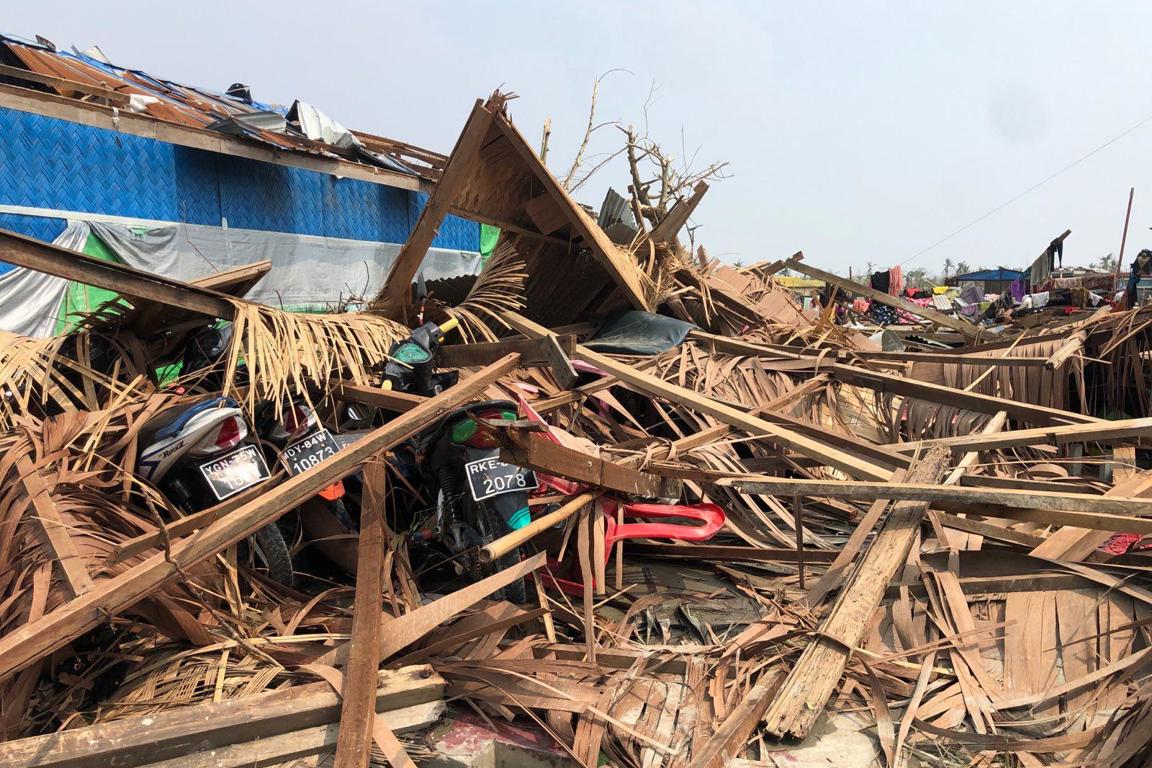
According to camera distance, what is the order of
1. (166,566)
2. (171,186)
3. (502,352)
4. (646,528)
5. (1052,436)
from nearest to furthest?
1. (166,566)
2. (646,528)
3. (1052,436)
4. (502,352)
5. (171,186)

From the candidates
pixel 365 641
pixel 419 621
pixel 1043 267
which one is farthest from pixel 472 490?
pixel 1043 267

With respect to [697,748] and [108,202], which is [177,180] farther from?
[697,748]

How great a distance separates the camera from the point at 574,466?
9.73 feet

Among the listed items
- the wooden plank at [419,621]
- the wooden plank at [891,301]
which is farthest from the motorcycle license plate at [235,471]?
the wooden plank at [891,301]

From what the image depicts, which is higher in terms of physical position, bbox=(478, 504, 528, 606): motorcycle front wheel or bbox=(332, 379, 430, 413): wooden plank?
bbox=(332, 379, 430, 413): wooden plank

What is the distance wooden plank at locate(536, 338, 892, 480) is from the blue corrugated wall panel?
22.2ft

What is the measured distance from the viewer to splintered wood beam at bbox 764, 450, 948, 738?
7.53 ft

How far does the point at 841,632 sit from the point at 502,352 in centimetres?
211

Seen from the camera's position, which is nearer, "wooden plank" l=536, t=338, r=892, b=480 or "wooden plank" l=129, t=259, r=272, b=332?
"wooden plank" l=536, t=338, r=892, b=480

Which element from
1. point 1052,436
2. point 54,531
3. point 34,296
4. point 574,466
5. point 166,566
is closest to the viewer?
point 166,566

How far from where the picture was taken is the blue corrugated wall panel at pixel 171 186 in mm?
7785

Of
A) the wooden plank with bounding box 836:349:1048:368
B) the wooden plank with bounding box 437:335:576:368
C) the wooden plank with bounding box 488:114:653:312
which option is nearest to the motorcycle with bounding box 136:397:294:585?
the wooden plank with bounding box 437:335:576:368

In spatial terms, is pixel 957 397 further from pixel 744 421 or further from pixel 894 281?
pixel 894 281

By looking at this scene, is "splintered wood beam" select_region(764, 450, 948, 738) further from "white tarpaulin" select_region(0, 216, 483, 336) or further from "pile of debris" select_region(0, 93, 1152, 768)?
"white tarpaulin" select_region(0, 216, 483, 336)
